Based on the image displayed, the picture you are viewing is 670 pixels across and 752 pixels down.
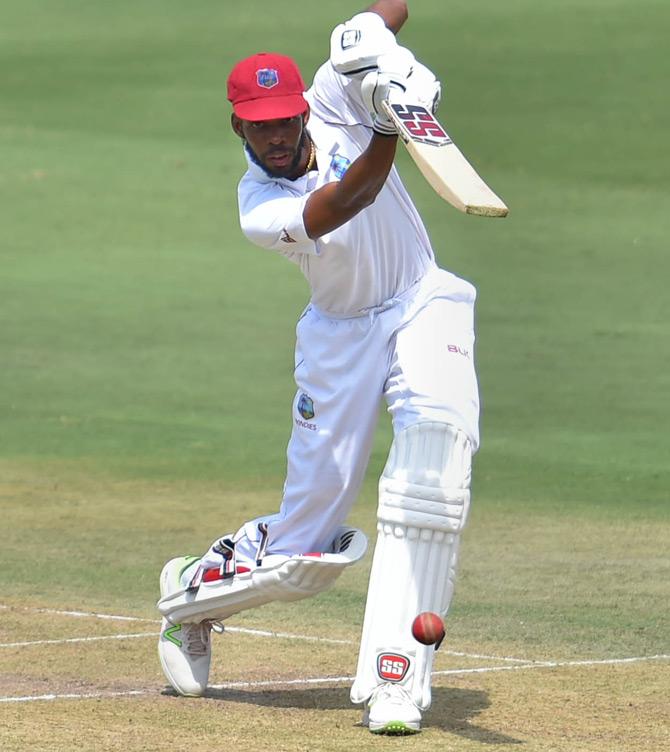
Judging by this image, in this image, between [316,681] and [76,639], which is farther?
[76,639]

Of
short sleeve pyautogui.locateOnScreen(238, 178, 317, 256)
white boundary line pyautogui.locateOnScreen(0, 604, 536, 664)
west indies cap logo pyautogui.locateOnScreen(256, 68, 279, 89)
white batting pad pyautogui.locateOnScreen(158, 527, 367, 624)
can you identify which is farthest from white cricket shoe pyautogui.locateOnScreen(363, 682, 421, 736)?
west indies cap logo pyautogui.locateOnScreen(256, 68, 279, 89)

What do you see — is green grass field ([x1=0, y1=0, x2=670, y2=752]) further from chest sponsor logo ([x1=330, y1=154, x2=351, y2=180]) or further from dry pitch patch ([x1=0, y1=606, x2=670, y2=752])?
chest sponsor logo ([x1=330, y1=154, x2=351, y2=180])

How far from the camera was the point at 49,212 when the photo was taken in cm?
1838

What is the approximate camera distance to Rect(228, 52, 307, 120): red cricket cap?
17.3 feet

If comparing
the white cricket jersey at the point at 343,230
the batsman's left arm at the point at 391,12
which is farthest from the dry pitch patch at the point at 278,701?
the batsman's left arm at the point at 391,12

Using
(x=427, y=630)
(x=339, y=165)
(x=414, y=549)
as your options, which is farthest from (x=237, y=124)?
(x=427, y=630)

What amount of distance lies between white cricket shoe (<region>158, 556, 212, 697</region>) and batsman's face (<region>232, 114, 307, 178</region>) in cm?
135

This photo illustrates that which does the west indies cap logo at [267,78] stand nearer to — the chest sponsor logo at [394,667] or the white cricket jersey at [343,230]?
the white cricket jersey at [343,230]

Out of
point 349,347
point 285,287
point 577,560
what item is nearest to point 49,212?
point 285,287

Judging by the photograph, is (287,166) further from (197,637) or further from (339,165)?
(197,637)

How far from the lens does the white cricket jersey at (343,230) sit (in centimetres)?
535

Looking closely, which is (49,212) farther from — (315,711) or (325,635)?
(315,711)

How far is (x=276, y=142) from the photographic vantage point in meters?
5.32

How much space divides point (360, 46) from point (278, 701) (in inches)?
78.5
